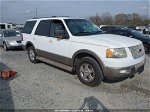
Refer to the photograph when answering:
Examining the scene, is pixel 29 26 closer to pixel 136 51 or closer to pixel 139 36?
pixel 136 51

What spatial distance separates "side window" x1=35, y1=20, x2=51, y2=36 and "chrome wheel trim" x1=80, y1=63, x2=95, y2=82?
7.11ft

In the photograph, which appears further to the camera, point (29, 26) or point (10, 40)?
point (10, 40)

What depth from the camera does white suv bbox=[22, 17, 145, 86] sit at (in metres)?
4.95

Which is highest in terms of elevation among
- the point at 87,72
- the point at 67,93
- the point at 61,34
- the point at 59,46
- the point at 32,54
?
the point at 61,34

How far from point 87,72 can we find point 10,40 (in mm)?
8860

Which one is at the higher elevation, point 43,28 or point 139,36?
point 43,28

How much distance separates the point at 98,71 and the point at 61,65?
174cm

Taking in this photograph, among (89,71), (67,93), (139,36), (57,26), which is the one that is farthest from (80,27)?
(139,36)

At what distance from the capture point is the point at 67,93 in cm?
508

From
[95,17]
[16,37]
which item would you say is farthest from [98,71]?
[95,17]

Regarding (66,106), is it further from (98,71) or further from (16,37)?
(16,37)

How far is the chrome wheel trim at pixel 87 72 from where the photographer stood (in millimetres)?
5484

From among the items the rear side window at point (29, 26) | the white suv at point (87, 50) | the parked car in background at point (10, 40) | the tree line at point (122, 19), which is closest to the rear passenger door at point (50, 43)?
the white suv at point (87, 50)

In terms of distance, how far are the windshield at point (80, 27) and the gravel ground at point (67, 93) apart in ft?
5.22
